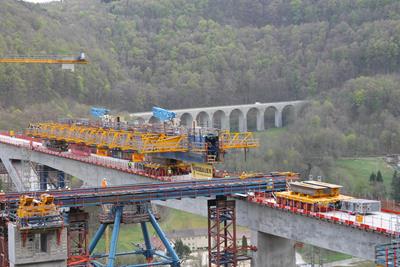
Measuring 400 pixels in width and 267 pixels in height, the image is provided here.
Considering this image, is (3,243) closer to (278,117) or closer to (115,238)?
(115,238)

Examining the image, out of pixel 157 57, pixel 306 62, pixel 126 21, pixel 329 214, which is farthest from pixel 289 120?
pixel 329 214

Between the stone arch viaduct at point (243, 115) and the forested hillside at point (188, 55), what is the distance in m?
5.82

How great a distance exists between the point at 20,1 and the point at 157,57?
29269 millimetres

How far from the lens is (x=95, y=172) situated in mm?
75938

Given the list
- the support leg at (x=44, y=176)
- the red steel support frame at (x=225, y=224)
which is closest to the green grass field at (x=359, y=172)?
the support leg at (x=44, y=176)

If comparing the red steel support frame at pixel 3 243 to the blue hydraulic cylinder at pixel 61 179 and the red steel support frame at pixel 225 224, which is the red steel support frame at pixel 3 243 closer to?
the red steel support frame at pixel 225 224

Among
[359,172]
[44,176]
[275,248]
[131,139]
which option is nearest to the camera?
[275,248]

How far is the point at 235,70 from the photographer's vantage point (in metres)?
179

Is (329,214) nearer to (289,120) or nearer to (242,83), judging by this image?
(289,120)

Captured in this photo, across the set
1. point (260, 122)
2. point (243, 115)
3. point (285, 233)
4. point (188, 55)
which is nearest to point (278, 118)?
point (260, 122)

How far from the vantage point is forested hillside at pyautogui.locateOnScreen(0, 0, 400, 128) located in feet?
491

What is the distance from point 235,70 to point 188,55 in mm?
10234

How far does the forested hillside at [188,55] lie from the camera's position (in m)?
150

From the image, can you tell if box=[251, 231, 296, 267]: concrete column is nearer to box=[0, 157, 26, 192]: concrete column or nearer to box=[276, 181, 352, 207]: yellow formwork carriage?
box=[276, 181, 352, 207]: yellow formwork carriage
